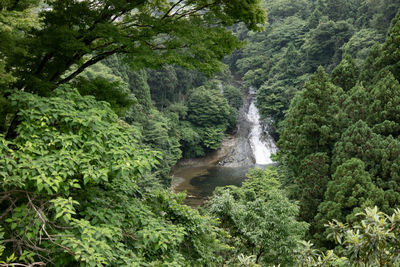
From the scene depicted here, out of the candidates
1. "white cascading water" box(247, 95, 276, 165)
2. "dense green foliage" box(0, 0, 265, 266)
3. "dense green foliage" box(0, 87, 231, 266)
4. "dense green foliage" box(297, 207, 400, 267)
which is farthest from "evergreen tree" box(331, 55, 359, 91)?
"white cascading water" box(247, 95, 276, 165)

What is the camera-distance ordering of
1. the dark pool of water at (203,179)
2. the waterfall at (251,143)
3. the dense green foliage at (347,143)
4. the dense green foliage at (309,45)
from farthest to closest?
1. the waterfall at (251,143)
2. the dense green foliage at (309,45)
3. the dark pool of water at (203,179)
4. the dense green foliage at (347,143)

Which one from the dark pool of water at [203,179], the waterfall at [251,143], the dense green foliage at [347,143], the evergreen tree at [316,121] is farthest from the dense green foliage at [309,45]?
the evergreen tree at [316,121]

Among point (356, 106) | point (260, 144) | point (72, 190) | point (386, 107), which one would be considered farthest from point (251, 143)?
point (72, 190)

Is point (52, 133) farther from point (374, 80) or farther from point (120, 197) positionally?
point (374, 80)

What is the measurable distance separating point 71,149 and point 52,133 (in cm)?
28

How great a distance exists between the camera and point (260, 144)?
30547 mm

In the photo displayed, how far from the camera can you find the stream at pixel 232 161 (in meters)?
22.7

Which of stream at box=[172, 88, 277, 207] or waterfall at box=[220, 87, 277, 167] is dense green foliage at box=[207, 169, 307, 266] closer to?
stream at box=[172, 88, 277, 207]

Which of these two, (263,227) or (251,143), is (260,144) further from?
(263,227)

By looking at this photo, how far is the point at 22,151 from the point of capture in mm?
3086

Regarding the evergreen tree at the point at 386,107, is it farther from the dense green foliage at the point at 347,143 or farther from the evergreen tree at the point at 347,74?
the evergreen tree at the point at 347,74

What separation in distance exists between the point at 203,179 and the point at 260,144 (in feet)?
30.6

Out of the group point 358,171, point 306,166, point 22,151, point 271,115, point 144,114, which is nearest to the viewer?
point 22,151

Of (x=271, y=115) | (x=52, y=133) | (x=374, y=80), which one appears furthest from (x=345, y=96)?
(x=271, y=115)
